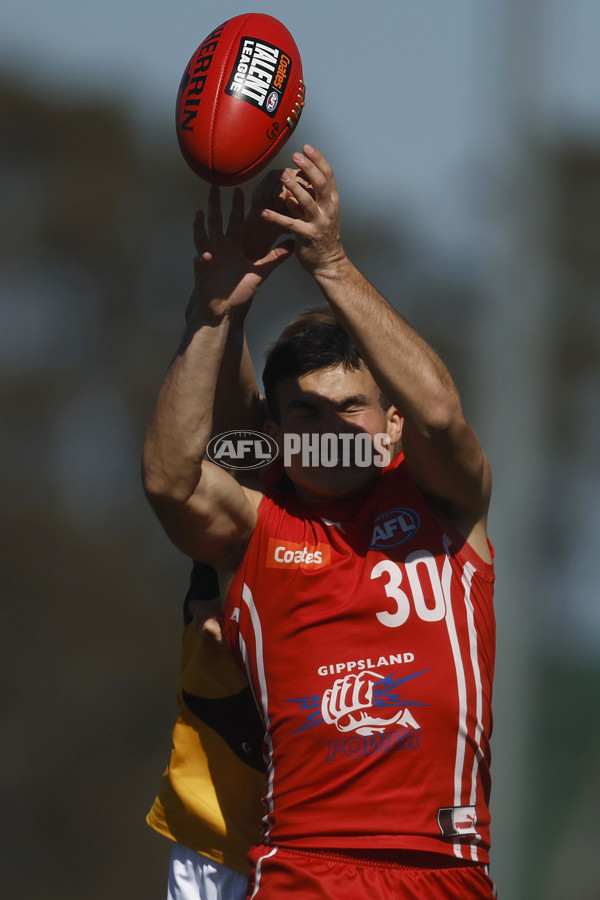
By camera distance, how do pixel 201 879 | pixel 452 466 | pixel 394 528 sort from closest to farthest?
1. pixel 452 466
2. pixel 394 528
3. pixel 201 879

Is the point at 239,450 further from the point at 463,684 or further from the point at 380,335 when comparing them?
the point at 463,684

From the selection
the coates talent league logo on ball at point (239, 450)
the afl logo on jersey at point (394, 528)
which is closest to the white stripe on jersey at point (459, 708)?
the afl logo on jersey at point (394, 528)

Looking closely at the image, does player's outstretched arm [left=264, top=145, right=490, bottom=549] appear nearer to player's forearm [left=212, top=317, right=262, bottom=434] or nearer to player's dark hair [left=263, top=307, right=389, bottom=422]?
player's dark hair [left=263, top=307, right=389, bottom=422]

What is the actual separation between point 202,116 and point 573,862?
11.9 ft

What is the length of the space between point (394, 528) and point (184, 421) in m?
0.49

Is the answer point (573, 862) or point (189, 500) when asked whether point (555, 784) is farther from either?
point (189, 500)

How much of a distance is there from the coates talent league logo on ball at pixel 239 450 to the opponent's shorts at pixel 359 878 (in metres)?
0.90

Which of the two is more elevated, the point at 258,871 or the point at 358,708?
the point at 358,708

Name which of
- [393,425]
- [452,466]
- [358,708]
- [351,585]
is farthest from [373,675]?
[393,425]

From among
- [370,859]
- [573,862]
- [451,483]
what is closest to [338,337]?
[451,483]

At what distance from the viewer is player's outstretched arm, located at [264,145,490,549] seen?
178 centimetres

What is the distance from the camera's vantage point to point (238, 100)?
6.38ft

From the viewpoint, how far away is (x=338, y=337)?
2148mm

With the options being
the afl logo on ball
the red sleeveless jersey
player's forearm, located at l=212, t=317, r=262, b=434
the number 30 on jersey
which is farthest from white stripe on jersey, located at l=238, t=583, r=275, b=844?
the afl logo on ball
